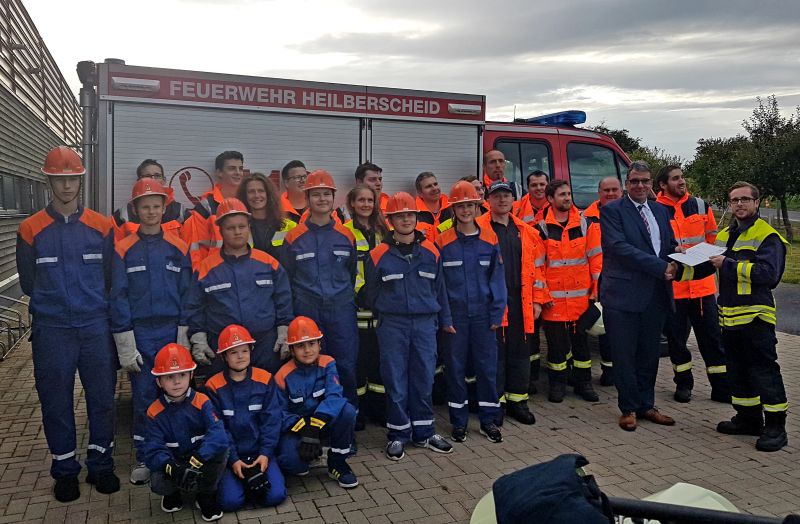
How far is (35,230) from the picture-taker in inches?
168

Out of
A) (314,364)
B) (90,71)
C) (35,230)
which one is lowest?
(314,364)

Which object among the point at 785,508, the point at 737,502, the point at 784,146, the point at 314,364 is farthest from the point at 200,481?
the point at 784,146

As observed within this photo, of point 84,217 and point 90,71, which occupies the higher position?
point 90,71

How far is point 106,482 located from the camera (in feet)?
14.4

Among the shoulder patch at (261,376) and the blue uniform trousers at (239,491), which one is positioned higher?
the shoulder patch at (261,376)

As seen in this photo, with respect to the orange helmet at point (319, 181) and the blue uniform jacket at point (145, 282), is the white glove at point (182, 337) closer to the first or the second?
the blue uniform jacket at point (145, 282)

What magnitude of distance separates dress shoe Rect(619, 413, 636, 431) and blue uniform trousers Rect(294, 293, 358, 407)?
2.28 metres

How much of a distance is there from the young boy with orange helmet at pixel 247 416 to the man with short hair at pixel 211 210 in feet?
2.62

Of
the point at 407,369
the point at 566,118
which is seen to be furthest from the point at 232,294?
the point at 566,118

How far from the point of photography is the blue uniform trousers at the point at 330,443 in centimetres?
447

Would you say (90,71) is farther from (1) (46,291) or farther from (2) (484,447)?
(2) (484,447)

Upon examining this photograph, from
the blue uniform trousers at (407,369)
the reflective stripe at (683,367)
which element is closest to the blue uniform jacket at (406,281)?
the blue uniform trousers at (407,369)

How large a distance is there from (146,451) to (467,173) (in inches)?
170

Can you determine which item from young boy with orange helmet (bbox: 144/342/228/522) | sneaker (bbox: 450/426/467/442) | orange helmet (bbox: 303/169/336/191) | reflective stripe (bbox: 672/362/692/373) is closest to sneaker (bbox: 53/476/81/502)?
young boy with orange helmet (bbox: 144/342/228/522)
